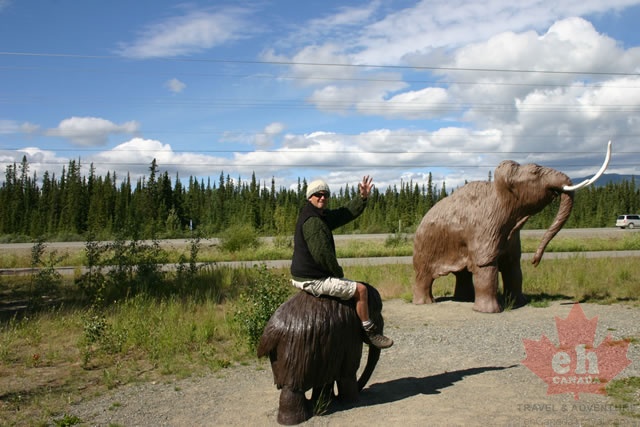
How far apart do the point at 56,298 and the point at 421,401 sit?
8.07 metres

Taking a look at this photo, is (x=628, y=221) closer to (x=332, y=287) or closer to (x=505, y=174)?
(x=505, y=174)

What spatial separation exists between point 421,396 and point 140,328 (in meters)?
4.16

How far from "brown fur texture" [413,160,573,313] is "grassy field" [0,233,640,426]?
4.06 ft

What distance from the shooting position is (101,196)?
45719 millimetres

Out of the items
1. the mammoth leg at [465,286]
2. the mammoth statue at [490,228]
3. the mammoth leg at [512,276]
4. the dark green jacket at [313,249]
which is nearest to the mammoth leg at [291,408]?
the dark green jacket at [313,249]

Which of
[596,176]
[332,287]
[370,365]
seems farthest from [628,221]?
[332,287]

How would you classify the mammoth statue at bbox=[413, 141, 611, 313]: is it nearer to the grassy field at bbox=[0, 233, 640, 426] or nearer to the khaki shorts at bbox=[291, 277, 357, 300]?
the grassy field at bbox=[0, 233, 640, 426]

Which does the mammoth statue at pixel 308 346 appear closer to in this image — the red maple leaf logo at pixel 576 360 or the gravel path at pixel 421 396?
the gravel path at pixel 421 396

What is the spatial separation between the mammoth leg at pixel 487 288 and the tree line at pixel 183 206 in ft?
80.3

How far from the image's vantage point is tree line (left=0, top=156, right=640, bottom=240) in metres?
42.8

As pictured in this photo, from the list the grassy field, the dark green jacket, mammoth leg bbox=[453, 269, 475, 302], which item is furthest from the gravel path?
mammoth leg bbox=[453, 269, 475, 302]

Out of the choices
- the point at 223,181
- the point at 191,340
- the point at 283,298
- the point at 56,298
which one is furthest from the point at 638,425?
the point at 223,181

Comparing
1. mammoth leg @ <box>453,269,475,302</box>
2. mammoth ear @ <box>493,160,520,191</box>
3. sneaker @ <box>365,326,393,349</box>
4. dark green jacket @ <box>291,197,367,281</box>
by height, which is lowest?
mammoth leg @ <box>453,269,475,302</box>

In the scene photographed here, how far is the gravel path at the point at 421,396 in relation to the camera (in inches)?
173
